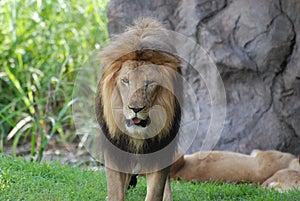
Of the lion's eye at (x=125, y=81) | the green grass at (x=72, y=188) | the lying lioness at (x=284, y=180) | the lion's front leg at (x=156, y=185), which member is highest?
the lion's eye at (x=125, y=81)

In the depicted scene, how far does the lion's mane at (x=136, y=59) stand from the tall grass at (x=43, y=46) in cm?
452

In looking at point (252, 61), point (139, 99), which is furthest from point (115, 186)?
point (252, 61)

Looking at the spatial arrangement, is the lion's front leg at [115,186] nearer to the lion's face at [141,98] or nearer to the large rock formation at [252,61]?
the lion's face at [141,98]

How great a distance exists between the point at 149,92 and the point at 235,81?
10.6 ft

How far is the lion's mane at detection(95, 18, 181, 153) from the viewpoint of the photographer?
4355mm

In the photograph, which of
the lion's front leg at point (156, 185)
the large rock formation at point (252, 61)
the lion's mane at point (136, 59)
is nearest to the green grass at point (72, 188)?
the lion's front leg at point (156, 185)

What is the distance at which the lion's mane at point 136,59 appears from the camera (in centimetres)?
436

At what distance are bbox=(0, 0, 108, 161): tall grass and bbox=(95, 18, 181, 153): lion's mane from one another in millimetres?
4518

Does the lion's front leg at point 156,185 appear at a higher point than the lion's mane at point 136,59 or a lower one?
lower

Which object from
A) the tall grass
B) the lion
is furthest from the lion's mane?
the tall grass

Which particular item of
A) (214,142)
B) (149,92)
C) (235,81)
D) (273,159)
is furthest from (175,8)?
(149,92)

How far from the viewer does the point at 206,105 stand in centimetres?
746

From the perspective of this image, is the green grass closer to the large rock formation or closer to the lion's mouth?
the lion's mouth

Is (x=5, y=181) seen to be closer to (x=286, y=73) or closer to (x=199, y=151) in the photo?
(x=199, y=151)
